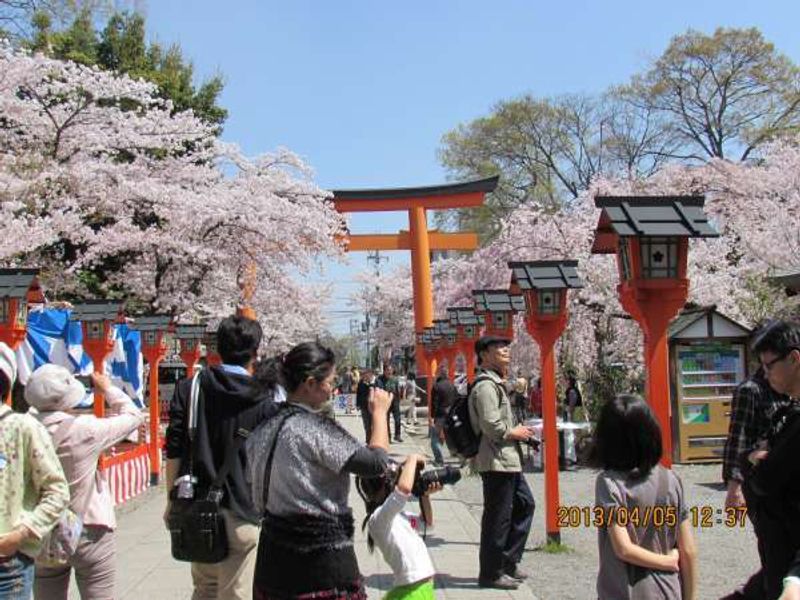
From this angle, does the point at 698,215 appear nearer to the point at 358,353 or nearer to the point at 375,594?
the point at 375,594

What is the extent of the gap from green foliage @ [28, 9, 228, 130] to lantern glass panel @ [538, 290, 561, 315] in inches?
806

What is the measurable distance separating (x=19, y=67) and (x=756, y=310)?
46.6 ft

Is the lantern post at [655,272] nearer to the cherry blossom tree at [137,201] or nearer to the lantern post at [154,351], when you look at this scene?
the lantern post at [154,351]

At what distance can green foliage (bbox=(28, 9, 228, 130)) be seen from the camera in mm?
26344

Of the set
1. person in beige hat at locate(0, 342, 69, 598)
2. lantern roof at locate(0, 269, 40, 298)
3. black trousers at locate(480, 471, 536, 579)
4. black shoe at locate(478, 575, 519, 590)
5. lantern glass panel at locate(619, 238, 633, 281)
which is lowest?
black shoe at locate(478, 575, 519, 590)

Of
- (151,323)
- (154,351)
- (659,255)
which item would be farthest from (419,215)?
(659,255)

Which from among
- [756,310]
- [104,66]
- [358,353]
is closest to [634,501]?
[756,310]

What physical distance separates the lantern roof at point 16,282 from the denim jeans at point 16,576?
5.61m

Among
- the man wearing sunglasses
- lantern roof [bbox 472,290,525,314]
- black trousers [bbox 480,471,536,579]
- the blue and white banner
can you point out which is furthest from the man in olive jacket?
the blue and white banner

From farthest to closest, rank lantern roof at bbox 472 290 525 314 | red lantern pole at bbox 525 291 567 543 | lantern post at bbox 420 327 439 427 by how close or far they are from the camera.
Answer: lantern post at bbox 420 327 439 427, lantern roof at bbox 472 290 525 314, red lantern pole at bbox 525 291 567 543

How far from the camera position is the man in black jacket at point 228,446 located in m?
4.02

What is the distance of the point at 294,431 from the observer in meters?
3.21

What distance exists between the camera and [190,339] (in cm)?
1582

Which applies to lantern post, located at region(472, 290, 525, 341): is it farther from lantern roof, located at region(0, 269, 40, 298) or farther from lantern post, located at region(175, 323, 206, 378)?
lantern roof, located at region(0, 269, 40, 298)
